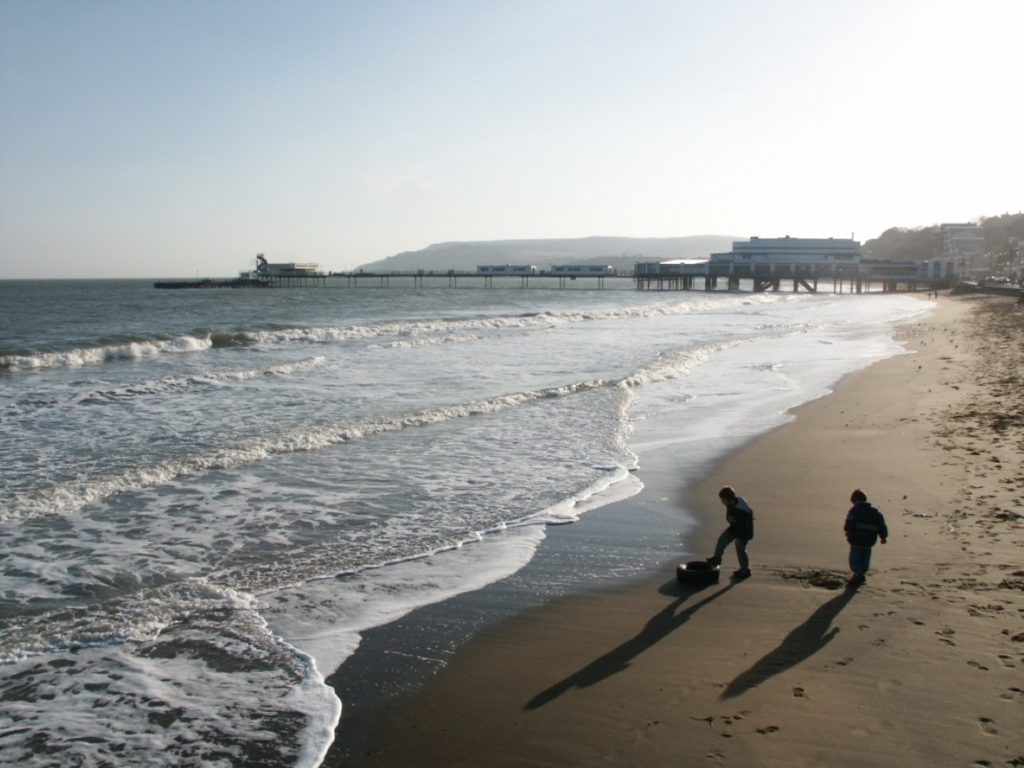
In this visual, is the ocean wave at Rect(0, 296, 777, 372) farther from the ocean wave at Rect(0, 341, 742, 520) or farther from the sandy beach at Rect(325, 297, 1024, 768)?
the sandy beach at Rect(325, 297, 1024, 768)

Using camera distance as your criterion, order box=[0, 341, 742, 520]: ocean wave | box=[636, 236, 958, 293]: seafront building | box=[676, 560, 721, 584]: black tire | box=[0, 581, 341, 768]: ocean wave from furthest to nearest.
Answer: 1. box=[636, 236, 958, 293]: seafront building
2. box=[0, 341, 742, 520]: ocean wave
3. box=[676, 560, 721, 584]: black tire
4. box=[0, 581, 341, 768]: ocean wave

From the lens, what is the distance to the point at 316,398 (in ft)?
64.6

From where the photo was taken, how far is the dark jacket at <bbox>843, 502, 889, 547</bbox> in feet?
25.0

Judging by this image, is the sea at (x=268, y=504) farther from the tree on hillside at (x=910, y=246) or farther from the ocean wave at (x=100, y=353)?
the tree on hillside at (x=910, y=246)

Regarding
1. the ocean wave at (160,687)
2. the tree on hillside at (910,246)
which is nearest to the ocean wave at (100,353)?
the ocean wave at (160,687)

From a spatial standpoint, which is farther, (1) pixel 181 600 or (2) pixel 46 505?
(2) pixel 46 505

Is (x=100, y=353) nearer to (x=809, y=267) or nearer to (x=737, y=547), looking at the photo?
(x=737, y=547)

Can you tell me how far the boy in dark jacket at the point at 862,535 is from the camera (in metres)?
7.64

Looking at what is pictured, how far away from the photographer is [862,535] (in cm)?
765

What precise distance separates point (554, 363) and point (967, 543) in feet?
64.1

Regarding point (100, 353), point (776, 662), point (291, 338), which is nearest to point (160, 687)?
point (776, 662)

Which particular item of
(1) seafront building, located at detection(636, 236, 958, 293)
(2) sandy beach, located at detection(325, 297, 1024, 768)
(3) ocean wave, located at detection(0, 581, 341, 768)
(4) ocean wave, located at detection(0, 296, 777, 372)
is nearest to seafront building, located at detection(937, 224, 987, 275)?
(1) seafront building, located at detection(636, 236, 958, 293)

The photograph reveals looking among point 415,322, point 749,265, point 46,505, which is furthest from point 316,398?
point 749,265

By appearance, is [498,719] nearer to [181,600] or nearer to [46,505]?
[181,600]
